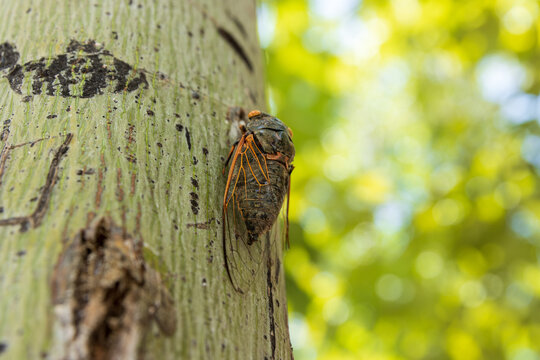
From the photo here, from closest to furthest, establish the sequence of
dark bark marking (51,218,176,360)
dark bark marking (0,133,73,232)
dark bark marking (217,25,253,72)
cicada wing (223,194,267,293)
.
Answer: dark bark marking (51,218,176,360) → dark bark marking (0,133,73,232) → cicada wing (223,194,267,293) → dark bark marking (217,25,253,72)

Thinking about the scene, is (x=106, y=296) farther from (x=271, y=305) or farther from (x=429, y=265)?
(x=429, y=265)

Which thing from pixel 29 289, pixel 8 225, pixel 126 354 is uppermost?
pixel 8 225

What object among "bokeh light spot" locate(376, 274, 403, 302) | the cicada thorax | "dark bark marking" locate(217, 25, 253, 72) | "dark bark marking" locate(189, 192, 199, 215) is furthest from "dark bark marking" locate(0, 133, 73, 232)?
"bokeh light spot" locate(376, 274, 403, 302)

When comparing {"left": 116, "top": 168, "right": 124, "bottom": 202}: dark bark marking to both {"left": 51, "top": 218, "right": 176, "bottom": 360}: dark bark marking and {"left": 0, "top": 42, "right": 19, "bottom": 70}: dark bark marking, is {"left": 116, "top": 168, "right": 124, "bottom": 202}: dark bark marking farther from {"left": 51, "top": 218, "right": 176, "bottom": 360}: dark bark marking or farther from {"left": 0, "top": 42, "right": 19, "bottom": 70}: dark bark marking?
{"left": 0, "top": 42, "right": 19, "bottom": 70}: dark bark marking

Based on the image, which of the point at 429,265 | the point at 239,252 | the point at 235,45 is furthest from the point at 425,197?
the point at 239,252

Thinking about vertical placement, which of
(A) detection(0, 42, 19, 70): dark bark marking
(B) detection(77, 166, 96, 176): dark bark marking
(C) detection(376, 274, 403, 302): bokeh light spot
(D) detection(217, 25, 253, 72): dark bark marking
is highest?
(D) detection(217, 25, 253, 72): dark bark marking

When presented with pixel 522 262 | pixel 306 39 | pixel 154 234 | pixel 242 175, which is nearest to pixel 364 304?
pixel 522 262

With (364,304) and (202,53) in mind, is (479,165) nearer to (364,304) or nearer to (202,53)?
(364,304)
